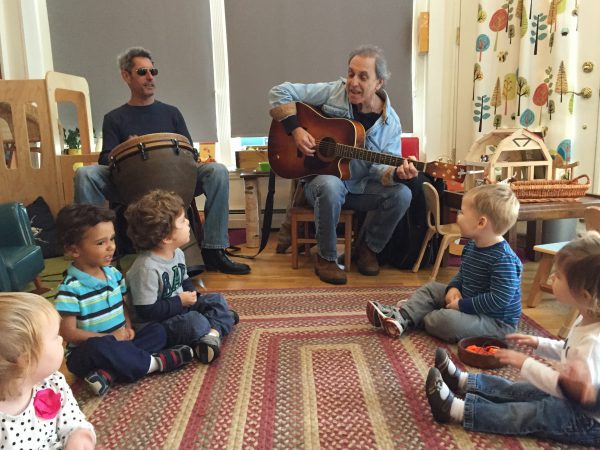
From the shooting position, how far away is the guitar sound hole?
2.80m

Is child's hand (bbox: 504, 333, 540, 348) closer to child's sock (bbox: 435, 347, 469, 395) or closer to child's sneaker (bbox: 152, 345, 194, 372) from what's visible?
child's sock (bbox: 435, 347, 469, 395)

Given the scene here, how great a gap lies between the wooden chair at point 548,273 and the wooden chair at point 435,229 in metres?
0.49

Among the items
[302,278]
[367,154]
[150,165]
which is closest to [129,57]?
[150,165]

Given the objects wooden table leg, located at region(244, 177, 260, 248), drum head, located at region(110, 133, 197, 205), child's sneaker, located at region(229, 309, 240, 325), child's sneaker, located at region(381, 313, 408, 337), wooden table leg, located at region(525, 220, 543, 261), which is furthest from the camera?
wooden table leg, located at region(244, 177, 260, 248)

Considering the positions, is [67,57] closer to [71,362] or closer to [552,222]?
[71,362]

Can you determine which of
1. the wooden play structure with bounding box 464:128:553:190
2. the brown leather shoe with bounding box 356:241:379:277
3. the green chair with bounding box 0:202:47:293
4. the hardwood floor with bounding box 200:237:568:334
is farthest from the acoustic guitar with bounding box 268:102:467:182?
the green chair with bounding box 0:202:47:293

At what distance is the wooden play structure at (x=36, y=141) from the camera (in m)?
3.23

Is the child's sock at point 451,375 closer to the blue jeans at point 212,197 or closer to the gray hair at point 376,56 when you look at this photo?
the blue jeans at point 212,197

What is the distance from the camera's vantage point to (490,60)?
3406 mm

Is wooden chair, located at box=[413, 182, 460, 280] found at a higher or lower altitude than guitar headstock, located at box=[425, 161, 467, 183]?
lower

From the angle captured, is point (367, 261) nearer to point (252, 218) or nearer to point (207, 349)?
point (252, 218)

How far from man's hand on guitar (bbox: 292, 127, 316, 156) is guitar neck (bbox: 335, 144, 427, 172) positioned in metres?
0.16

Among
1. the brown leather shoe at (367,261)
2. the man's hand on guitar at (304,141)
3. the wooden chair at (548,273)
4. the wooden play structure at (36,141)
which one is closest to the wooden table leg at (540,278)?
the wooden chair at (548,273)

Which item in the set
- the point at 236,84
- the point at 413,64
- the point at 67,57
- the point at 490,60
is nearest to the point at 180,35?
the point at 236,84
